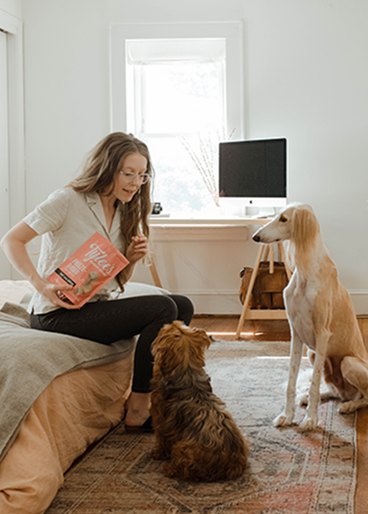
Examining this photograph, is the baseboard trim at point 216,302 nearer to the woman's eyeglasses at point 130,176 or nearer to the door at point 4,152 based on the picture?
the door at point 4,152

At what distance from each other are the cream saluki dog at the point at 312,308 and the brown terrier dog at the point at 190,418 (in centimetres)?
66

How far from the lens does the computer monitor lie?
17.8ft

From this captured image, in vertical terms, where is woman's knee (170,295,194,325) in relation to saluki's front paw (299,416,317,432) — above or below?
above

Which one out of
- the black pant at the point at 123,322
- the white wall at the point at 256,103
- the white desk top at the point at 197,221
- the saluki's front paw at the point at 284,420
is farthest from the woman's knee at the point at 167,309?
the white wall at the point at 256,103

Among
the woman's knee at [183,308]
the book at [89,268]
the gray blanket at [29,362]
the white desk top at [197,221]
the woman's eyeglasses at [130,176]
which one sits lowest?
the gray blanket at [29,362]

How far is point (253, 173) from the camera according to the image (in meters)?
5.57

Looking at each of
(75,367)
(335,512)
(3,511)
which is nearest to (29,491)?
(3,511)

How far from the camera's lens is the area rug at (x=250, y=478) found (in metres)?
2.36

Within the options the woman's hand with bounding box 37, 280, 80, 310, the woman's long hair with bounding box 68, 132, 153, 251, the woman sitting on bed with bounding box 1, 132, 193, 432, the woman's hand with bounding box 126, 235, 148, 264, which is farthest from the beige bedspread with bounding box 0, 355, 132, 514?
the woman's long hair with bounding box 68, 132, 153, 251

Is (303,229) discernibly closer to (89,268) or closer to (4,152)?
(89,268)

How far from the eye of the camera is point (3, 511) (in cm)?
214

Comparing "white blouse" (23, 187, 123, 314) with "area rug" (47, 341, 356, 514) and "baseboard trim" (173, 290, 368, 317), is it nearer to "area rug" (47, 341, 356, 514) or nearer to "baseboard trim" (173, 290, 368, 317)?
"area rug" (47, 341, 356, 514)

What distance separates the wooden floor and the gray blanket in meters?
2.32

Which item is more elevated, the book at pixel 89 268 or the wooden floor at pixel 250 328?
the book at pixel 89 268
